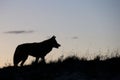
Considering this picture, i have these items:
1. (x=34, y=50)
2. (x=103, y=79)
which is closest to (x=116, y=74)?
(x=103, y=79)

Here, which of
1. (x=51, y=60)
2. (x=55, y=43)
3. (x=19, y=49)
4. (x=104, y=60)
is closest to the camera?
(x=104, y=60)

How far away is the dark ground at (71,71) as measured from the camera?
13867mm

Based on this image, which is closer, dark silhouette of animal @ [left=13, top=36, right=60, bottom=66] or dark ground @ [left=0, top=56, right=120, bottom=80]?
dark ground @ [left=0, top=56, right=120, bottom=80]

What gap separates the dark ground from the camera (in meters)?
13.9

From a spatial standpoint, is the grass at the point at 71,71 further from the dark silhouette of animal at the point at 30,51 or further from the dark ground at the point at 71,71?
the dark silhouette of animal at the point at 30,51

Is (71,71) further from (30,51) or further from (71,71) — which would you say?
(30,51)

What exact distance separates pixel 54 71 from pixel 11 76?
1671 mm

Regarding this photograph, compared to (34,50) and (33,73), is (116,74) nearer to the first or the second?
(33,73)

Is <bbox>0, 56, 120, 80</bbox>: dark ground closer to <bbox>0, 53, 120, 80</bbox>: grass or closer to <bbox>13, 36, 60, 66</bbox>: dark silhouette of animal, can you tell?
<bbox>0, 53, 120, 80</bbox>: grass

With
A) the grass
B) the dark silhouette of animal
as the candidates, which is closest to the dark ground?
the grass

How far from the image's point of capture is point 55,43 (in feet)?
70.8

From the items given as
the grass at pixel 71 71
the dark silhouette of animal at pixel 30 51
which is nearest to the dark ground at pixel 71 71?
the grass at pixel 71 71

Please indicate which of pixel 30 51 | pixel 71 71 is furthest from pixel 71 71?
pixel 30 51

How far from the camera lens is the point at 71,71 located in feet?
46.9
